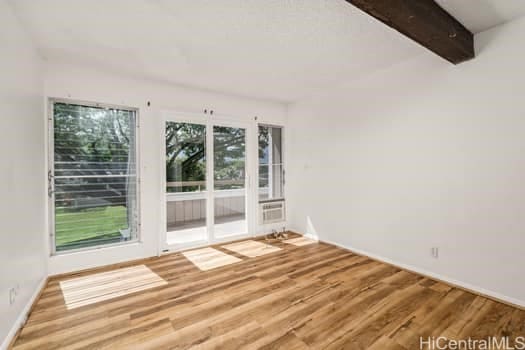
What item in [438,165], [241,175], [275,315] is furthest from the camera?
[241,175]

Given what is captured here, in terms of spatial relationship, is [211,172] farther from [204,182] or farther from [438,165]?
[438,165]

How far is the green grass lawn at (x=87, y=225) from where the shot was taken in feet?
9.89

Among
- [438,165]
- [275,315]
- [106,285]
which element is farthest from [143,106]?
[438,165]

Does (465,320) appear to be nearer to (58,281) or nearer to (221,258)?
(221,258)

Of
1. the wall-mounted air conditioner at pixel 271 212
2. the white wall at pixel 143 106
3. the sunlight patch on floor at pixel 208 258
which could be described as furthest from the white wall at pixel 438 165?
the white wall at pixel 143 106

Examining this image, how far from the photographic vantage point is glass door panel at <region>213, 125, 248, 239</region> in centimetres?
411

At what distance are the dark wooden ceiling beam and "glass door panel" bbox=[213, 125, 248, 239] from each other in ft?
9.46

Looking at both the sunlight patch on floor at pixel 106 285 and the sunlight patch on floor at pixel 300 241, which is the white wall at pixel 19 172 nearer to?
the sunlight patch on floor at pixel 106 285

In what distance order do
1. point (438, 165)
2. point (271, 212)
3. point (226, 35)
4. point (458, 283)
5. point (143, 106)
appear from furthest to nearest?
point (271, 212) < point (143, 106) < point (438, 165) < point (458, 283) < point (226, 35)

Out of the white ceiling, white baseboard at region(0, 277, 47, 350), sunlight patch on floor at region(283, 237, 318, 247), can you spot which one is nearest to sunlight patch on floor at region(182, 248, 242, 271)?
sunlight patch on floor at region(283, 237, 318, 247)

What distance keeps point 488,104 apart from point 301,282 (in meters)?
2.57

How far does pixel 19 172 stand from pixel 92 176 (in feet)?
3.86

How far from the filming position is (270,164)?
480 centimetres

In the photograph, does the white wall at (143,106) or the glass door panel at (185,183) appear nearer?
the white wall at (143,106)
